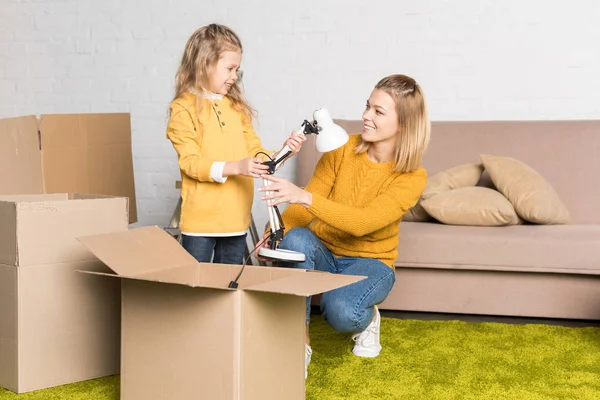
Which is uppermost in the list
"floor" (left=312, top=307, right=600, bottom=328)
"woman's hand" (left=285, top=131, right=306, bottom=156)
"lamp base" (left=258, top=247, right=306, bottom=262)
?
"woman's hand" (left=285, top=131, right=306, bottom=156)

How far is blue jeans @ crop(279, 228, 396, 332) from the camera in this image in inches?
88.9

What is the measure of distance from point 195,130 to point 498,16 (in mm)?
1858

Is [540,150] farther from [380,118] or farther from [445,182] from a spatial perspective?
[380,118]

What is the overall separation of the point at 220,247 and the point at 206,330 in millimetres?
838

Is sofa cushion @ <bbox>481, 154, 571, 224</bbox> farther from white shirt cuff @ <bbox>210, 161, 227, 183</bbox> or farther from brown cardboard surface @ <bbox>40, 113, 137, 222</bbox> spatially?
brown cardboard surface @ <bbox>40, 113, 137, 222</bbox>

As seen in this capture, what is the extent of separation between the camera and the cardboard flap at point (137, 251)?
1.77 metres

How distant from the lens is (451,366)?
7.76 feet

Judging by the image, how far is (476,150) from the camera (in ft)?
11.1

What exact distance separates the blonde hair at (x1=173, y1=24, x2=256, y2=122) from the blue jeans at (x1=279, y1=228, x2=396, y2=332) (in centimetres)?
51

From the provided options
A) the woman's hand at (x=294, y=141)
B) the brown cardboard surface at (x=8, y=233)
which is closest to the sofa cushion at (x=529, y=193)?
the woman's hand at (x=294, y=141)

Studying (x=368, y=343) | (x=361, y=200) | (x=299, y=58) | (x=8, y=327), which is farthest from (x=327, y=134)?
(x=299, y=58)

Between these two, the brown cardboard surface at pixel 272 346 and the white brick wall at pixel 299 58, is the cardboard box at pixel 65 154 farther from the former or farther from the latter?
the white brick wall at pixel 299 58

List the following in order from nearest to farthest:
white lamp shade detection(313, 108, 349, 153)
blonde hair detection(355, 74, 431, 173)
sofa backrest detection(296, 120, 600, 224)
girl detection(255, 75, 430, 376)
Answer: white lamp shade detection(313, 108, 349, 153) → girl detection(255, 75, 430, 376) → blonde hair detection(355, 74, 431, 173) → sofa backrest detection(296, 120, 600, 224)

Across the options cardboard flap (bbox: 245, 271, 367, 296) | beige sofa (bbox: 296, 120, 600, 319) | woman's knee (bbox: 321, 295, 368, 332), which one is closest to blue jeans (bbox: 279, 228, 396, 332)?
woman's knee (bbox: 321, 295, 368, 332)
